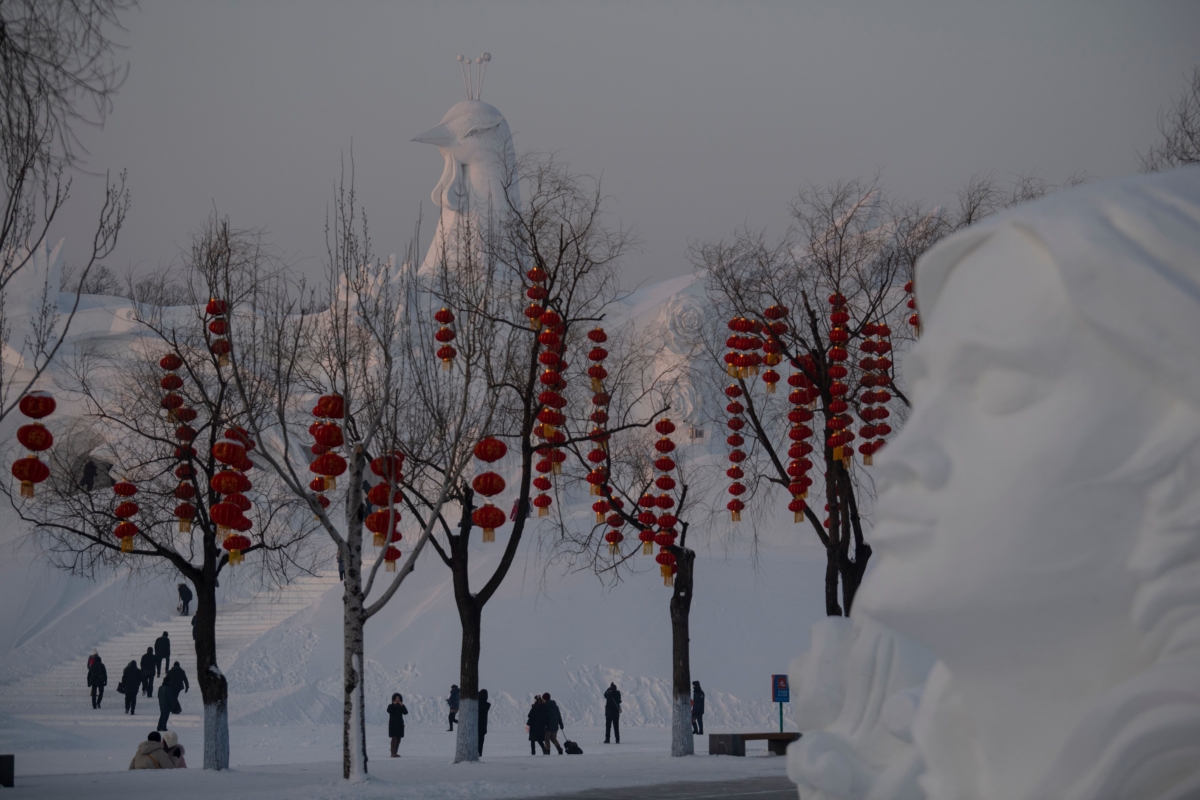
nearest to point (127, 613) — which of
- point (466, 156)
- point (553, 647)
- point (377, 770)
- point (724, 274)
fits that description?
point (553, 647)

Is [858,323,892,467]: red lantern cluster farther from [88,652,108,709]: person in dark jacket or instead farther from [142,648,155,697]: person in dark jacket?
[142,648,155,697]: person in dark jacket

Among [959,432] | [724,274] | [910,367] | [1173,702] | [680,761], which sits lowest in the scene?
[680,761]

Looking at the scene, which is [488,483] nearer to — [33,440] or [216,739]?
[33,440]

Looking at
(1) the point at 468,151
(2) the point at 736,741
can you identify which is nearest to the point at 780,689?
(2) the point at 736,741

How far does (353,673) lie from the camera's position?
34.4 feet

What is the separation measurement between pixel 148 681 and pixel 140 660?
3.36 metres

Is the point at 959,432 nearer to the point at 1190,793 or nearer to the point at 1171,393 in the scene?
the point at 1171,393

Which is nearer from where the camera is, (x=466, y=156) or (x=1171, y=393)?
(x=1171, y=393)

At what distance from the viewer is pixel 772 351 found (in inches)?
541

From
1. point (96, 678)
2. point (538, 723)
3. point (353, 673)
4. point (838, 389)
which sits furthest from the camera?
point (96, 678)

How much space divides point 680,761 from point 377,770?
3.79 metres

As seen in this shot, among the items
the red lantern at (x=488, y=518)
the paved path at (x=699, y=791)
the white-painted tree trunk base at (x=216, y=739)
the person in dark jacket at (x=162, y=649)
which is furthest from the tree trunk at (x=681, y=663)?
the person in dark jacket at (x=162, y=649)

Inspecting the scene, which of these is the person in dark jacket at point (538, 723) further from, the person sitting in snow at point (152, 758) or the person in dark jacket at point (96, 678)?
the person in dark jacket at point (96, 678)

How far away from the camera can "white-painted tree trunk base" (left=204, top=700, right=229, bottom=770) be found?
1330 centimetres
